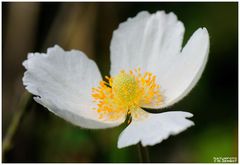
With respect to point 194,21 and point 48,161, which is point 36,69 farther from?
point 194,21

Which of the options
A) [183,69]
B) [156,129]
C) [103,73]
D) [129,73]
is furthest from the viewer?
[103,73]

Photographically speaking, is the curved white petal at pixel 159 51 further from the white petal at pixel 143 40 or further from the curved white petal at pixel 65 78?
the curved white petal at pixel 65 78

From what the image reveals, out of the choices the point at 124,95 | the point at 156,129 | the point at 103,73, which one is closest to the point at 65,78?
the point at 124,95

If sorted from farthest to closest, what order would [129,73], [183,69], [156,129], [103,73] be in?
[103,73]
[129,73]
[183,69]
[156,129]

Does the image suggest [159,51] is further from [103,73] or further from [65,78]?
[103,73]

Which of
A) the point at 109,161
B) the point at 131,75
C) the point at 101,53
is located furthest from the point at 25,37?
the point at 131,75

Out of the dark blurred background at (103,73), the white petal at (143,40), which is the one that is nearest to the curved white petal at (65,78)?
the white petal at (143,40)

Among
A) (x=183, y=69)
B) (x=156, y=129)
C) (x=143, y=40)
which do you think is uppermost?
A: (x=143, y=40)
